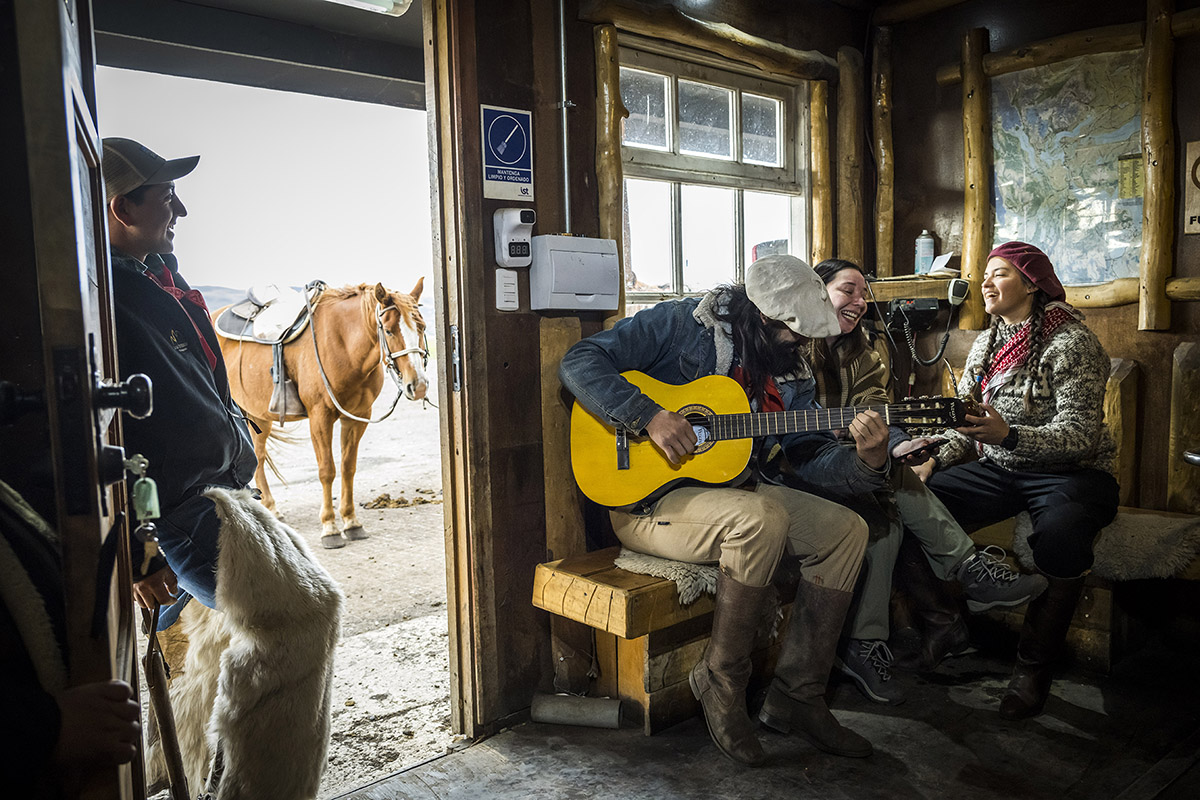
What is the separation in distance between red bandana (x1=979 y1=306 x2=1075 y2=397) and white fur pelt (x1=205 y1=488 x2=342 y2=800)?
7.77ft

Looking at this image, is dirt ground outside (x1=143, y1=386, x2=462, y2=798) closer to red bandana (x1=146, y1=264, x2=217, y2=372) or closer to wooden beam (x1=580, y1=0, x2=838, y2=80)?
red bandana (x1=146, y1=264, x2=217, y2=372)

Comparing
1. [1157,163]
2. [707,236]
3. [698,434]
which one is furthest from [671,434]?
[1157,163]

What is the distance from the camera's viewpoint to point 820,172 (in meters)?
3.61

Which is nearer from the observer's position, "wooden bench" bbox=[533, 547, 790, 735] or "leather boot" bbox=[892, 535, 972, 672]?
"wooden bench" bbox=[533, 547, 790, 735]

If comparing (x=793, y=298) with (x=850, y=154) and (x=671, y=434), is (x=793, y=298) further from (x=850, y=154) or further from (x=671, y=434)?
(x=850, y=154)

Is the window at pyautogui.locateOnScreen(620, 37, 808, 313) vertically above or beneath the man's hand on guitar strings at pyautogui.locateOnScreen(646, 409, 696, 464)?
above

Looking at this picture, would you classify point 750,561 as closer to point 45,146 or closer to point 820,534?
point 820,534

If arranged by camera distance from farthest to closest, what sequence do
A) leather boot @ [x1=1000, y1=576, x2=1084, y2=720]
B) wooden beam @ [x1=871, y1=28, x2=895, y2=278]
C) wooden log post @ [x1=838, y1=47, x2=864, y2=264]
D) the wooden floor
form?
wooden beam @ [x1=871, y1=28, x2=895, y2=278] < wooden log post @ [x1=838, y1=47, x2=864, y2=264] < leather boot @ [x1=1000, y1=576, x2=1084, y2=720] < the wooden floor

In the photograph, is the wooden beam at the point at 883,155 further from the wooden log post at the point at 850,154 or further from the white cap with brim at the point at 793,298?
the white cap with brim at the point at 793,298

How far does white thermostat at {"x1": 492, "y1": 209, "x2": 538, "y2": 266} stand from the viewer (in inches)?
94.1

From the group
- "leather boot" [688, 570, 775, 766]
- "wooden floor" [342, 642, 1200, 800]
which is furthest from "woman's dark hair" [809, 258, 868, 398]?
"wooden floor" [342, 642, 1200, 800]

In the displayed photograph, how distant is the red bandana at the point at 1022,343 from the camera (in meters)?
2.79

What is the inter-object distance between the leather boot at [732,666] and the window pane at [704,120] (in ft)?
5.97

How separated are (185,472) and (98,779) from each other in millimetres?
904
